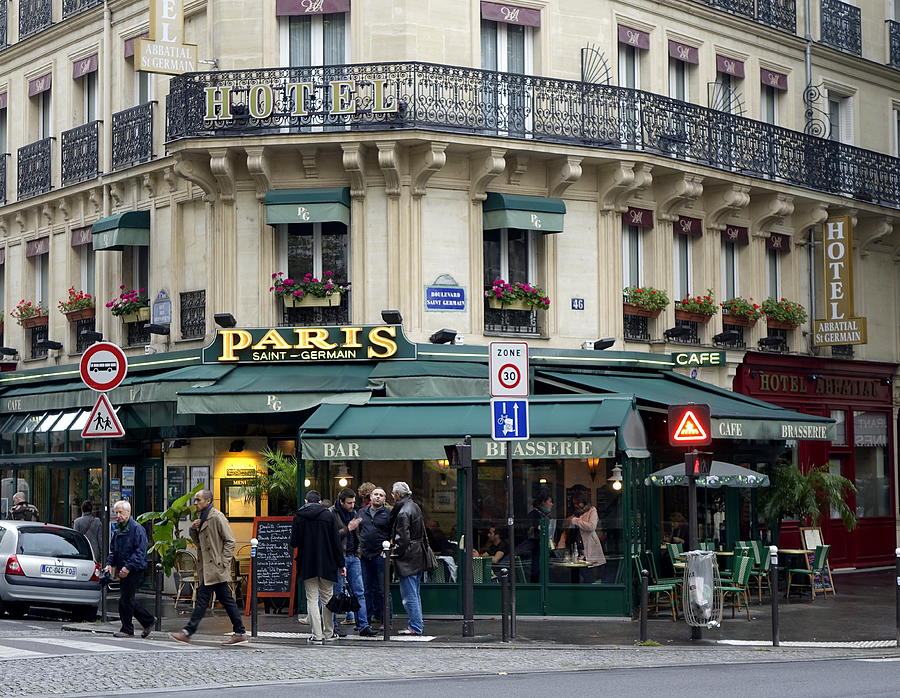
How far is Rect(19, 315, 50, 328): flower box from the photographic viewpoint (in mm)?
28625

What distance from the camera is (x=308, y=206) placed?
23219 mm

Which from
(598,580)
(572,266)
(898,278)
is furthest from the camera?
(898,278)

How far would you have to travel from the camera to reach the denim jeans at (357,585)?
1847 cm

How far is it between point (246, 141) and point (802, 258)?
441 inches

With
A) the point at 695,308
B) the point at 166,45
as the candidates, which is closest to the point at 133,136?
the point at 166,45

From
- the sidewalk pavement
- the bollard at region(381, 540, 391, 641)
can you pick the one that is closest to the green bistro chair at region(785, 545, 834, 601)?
the sidewalk pavement

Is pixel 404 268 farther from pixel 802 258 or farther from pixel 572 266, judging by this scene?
pixel 802 258

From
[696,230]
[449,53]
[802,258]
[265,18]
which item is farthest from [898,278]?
→ [265,18]

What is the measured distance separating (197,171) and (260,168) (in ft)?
3.66

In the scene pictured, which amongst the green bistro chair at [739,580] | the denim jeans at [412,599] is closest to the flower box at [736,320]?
the green bistro chair at [739,580]

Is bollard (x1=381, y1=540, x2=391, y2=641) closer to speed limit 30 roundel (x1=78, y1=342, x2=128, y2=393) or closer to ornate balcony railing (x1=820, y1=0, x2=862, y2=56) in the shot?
speed limit 30 roundel (x1=78, y1=342, x2=128, y2=393)

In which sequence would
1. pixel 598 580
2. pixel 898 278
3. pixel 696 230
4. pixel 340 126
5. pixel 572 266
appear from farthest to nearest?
1. pixel 898 278
2. pixel 696 230
3. pixel 572 266
4. pixel 340 126
5. pixel 598 580

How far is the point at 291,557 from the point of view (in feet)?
68.6

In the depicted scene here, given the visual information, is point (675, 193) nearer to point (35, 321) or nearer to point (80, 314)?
point (80, 314)
